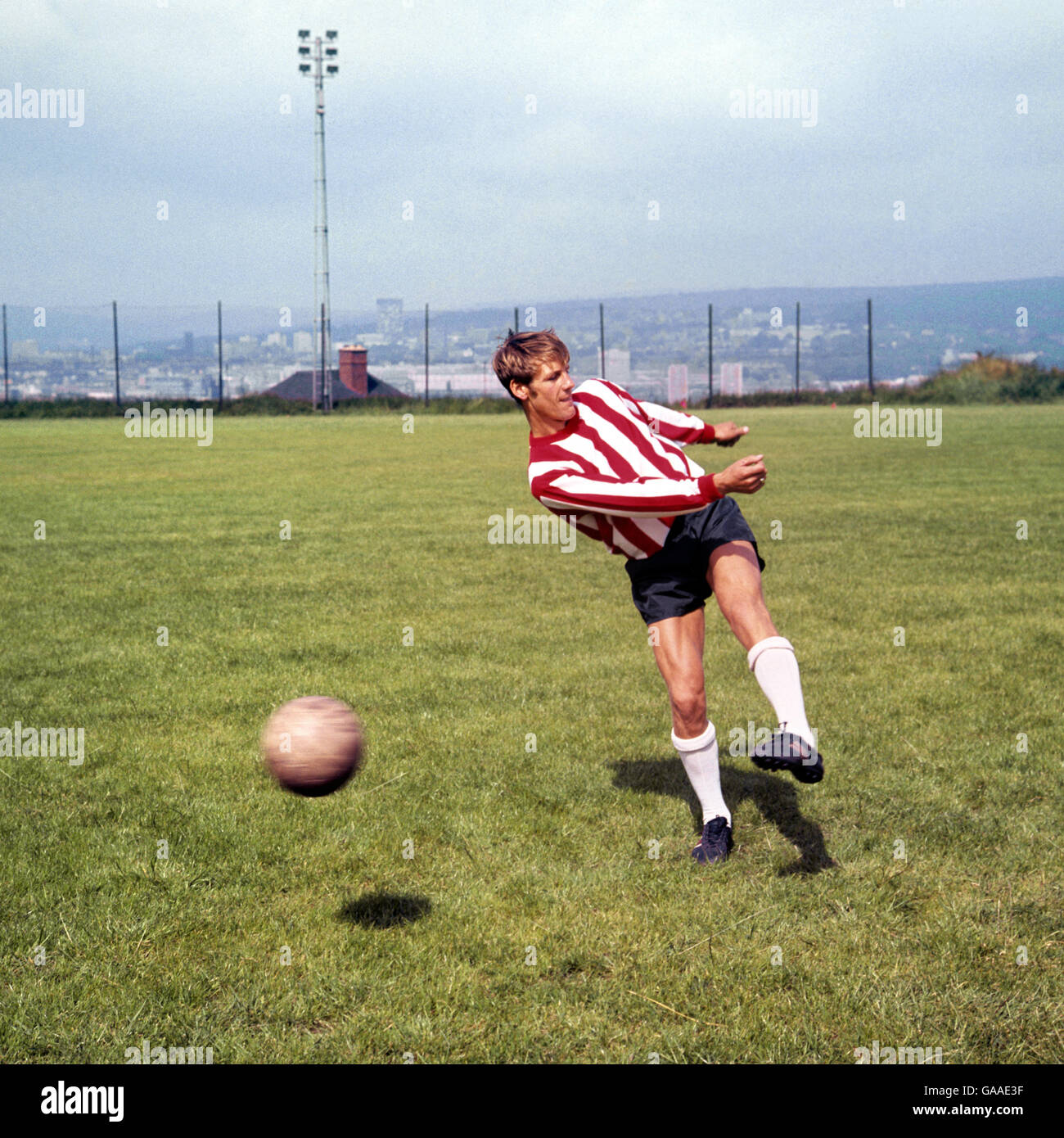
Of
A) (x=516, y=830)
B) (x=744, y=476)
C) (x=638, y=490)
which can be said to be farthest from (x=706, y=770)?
(x=744, y=476)

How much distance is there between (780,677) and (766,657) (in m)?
0.10

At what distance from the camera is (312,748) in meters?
4.32

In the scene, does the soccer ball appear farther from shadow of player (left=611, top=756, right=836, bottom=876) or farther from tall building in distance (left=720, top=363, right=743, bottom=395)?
tall building in distance (left=720, top=363, right=743, bottom=395)

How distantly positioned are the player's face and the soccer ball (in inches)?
58.5

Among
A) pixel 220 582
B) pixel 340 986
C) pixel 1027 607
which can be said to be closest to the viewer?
pixel 340 986

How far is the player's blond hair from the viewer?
4.59 m

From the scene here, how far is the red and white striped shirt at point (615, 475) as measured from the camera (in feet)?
14.2

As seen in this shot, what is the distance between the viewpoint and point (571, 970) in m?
3.91

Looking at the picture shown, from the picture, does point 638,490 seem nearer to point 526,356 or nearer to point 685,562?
point 685,562

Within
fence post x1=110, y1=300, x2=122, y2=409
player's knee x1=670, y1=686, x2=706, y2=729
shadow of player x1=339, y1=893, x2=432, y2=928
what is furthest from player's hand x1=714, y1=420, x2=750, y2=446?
fence post x1=110, y1=300, x2=122, y2=409

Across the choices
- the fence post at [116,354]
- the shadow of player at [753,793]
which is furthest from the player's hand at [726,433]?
the fence post at [116,354]
